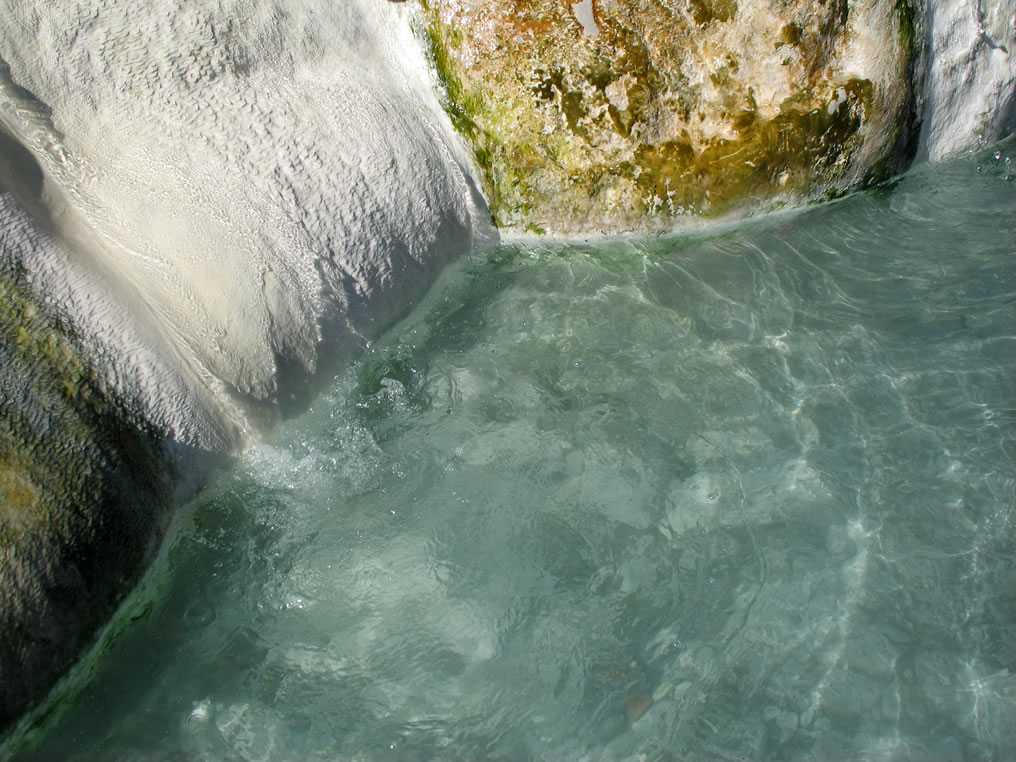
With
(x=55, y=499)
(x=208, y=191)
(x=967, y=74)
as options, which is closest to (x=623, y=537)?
(x=55, y=499)

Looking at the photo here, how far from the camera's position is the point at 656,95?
343cm

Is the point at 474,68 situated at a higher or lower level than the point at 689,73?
higher

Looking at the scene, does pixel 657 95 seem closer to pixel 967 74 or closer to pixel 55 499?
pixel 967 74

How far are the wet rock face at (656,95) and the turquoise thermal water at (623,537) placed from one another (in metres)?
0.27

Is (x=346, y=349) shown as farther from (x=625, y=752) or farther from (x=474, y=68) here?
(x=625, y=752)

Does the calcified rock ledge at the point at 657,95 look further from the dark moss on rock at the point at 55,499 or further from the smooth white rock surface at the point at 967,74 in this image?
the dark moss on rock at the point at 55,499

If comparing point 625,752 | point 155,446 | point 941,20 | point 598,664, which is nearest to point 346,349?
point 155,446

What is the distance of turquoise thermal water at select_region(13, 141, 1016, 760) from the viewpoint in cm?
249

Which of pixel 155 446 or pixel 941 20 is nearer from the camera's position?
pixel 155 446

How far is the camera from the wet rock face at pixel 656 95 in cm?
338

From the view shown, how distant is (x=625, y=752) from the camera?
7.98ft

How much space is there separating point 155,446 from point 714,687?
6.19 feet

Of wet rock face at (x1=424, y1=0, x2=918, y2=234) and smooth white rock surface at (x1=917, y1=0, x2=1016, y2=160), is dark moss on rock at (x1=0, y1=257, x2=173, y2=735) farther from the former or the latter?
smooth white rock surface at (x1=917, y1=0, x2=1016, y2=160)

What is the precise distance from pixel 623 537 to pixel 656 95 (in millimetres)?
1814
